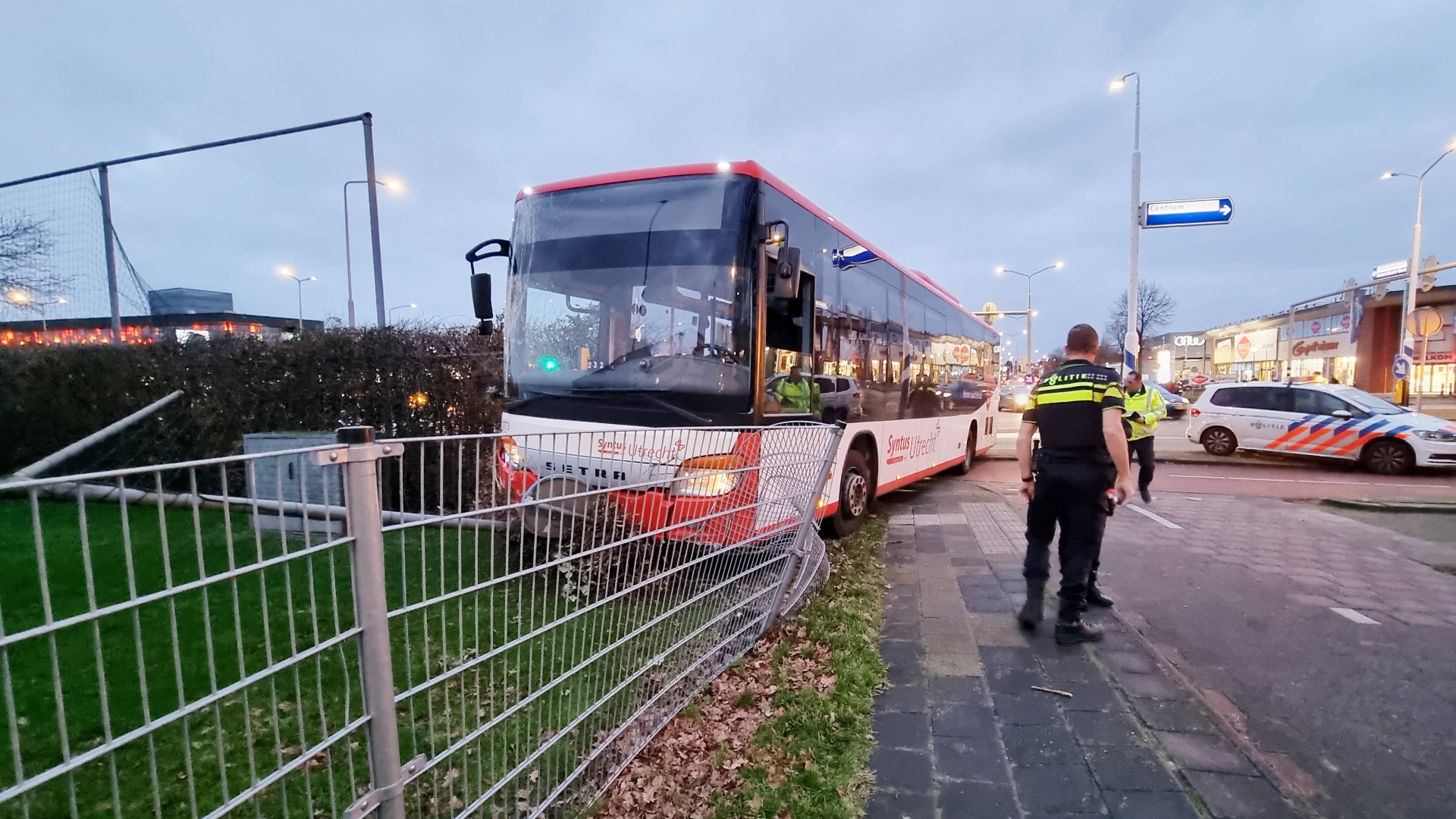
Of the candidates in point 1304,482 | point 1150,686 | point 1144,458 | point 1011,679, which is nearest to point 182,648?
point 1011,679

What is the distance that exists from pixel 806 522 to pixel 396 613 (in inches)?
106

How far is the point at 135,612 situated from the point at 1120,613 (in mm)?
5125

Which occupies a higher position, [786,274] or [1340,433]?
[786,274]

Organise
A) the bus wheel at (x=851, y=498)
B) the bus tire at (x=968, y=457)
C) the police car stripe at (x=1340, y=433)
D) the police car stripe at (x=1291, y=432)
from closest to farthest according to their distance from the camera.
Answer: the bus wheel at (x=851, y=498) < the police car stripe at (x=1340, y=433) < the bus tire at (x=968, y=457) < the police car stripe at (x=1291, y=432)

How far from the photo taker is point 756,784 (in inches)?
105

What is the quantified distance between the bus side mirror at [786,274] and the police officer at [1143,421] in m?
4.44

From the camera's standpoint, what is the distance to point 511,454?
2.15m

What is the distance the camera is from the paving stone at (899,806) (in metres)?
2.50

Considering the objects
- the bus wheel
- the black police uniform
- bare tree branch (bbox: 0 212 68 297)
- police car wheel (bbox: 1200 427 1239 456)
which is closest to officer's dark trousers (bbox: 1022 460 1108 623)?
the black police uniform

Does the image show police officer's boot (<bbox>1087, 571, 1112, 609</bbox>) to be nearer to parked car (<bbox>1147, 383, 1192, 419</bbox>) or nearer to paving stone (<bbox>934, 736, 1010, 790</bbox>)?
paving stone (<bbox>934, 736, 1010, 790</bbox>)

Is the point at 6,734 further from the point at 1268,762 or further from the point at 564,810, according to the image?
the point at 1268,762

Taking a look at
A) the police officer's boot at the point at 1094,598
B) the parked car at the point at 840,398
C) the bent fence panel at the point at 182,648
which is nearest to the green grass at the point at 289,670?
the bent fence panel at the point at 182,648

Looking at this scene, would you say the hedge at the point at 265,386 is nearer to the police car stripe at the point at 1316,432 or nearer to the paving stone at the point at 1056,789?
the paving stone at the point at 1056,789

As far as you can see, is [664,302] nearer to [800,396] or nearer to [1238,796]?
[800,396]
